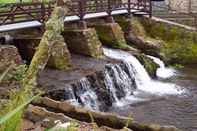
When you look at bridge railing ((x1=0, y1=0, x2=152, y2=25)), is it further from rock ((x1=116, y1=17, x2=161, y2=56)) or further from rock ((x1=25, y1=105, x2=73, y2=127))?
rock ((x1=25, y1=105, x2=73, y2=127))

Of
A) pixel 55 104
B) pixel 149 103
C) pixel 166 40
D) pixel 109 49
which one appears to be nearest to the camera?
pixel 55 104

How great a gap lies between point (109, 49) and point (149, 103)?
5515mm

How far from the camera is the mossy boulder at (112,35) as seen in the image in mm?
19203

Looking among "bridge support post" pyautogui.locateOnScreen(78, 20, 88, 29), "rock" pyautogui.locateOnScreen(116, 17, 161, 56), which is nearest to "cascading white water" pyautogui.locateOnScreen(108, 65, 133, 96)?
"bridge support post" pyautogui.locateOnScreen(78, 20, 88, 29)

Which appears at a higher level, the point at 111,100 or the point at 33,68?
the point at 33,68

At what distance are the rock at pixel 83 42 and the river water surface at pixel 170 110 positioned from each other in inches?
146

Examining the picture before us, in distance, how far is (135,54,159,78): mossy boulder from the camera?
1758 centimetres

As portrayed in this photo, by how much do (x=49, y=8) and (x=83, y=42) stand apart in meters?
Result: 2.11

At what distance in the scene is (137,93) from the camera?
1542cm

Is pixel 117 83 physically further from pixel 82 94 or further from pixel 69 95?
pixel 69 95

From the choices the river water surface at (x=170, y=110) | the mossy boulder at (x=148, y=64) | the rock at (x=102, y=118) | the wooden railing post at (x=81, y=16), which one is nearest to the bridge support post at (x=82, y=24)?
the wooden railing post at (x=81, y=16)

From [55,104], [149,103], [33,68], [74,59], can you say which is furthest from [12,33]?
[33,68]

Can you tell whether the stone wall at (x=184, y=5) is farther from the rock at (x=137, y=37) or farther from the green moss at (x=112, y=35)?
the green moss at (x=112, y=35)

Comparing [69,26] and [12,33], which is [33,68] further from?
[69,26]
